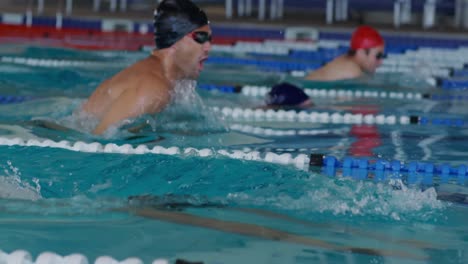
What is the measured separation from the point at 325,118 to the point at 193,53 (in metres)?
1.28

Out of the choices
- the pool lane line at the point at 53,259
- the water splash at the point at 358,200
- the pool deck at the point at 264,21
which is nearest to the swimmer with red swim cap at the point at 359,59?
the water splash at the point at 358,200

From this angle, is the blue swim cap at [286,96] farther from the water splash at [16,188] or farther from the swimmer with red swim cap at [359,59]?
the water splash at [16,188]

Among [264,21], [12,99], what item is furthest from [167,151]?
[264,21]

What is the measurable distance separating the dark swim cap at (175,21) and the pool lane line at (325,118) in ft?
3.36

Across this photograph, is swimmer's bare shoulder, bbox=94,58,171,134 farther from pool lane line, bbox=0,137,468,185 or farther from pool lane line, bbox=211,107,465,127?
pool lane line, bbox=211,107,465,127

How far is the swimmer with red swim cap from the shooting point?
21.8ft

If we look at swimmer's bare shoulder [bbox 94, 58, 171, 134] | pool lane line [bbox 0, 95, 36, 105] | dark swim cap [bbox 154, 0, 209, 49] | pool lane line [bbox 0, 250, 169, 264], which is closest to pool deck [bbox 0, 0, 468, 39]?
pool lane line [bbox 0, 95, 36, 105]

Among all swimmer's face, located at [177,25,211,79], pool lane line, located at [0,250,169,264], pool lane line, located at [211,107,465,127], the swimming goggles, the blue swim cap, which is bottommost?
pool lane line, located at [211,107,465,127]

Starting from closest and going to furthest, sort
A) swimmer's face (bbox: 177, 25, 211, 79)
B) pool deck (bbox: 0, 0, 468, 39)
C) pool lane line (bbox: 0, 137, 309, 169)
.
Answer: pool lane line (bbox: 0, 137, 309, 169) < swimmer's face (bbox: 177, 25, 211, 79) < pool deck (bbox: 0, 0, 468, 39)

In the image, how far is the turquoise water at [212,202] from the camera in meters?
2.76

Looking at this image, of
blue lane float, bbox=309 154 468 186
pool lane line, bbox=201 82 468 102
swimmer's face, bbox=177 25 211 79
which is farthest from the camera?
pool lane line, bbox=201 82 468 102

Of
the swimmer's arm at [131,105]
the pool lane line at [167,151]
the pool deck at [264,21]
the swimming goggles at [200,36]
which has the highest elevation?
the swimming goggles at [200,36]

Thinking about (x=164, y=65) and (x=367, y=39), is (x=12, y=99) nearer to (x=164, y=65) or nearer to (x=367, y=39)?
(x=164, y=65)

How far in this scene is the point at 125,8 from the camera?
12.0 meters
